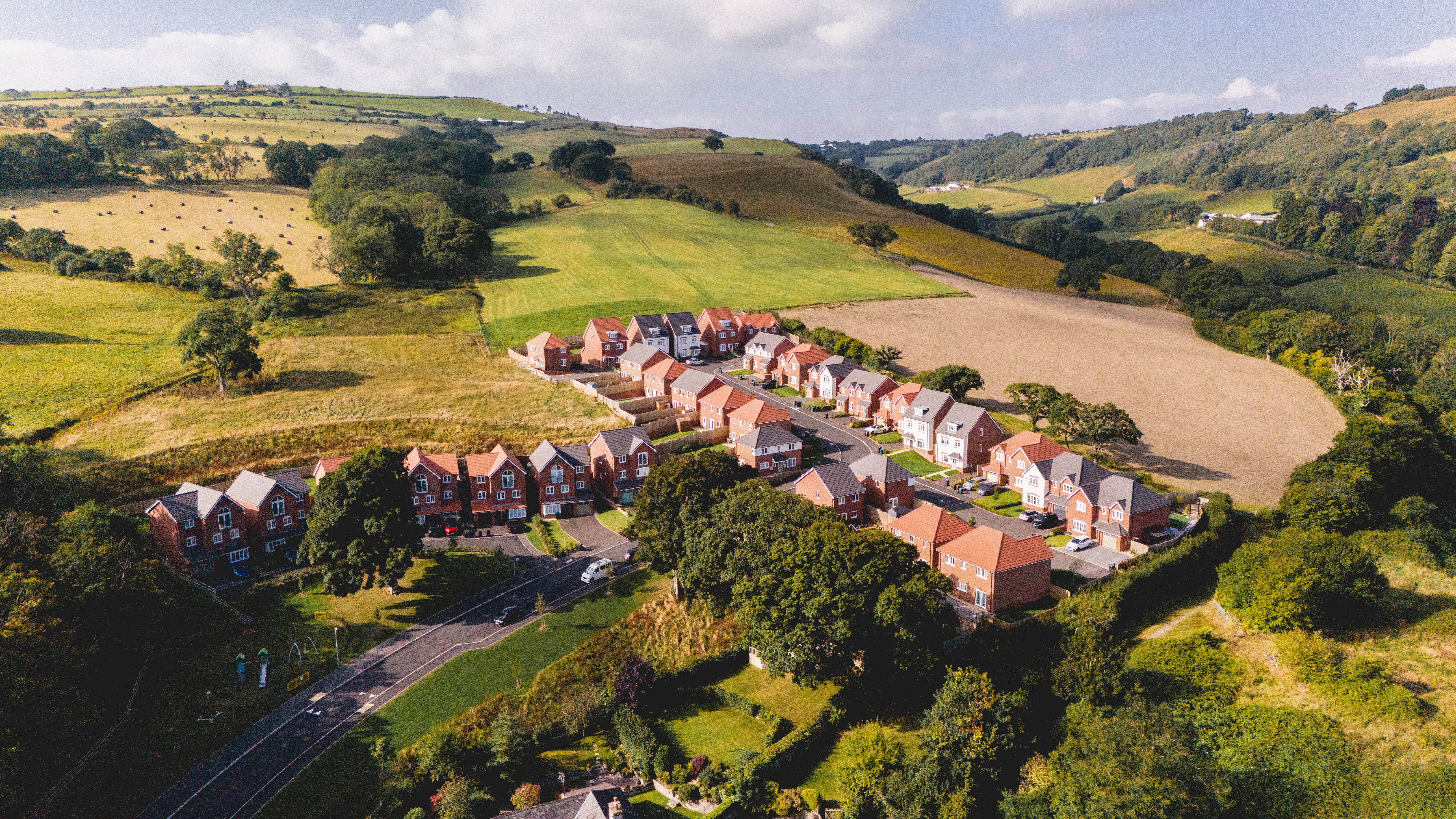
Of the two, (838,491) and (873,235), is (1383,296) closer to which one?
(873,235)

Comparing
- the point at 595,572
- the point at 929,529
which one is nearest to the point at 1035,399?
the point at 929,529

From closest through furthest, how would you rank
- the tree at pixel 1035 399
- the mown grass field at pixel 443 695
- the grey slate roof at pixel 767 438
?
the mown grass field at pixel 443 695 < the grey slate roof at pixel 767 438 < the tree at pixel 1035 399

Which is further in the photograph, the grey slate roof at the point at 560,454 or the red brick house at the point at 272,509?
the grey slate roof at the point at 560,454

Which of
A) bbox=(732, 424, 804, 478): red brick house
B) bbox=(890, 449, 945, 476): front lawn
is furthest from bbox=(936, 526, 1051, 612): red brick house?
bbox=(732, 424, 804, 478): red brick house

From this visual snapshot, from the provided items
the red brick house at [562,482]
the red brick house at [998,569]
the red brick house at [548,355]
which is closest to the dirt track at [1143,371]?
the red brick house at [998,569]

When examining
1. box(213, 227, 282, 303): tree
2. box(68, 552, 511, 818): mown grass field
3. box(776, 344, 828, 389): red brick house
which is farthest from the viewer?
box(213, 227, 282, 303): tree

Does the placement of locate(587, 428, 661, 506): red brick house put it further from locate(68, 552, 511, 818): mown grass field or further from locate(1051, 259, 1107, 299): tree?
locate(1051, 259, 1107, 299): tree

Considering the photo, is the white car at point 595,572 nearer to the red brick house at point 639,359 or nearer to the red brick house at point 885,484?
the red brick house at point 885,484
